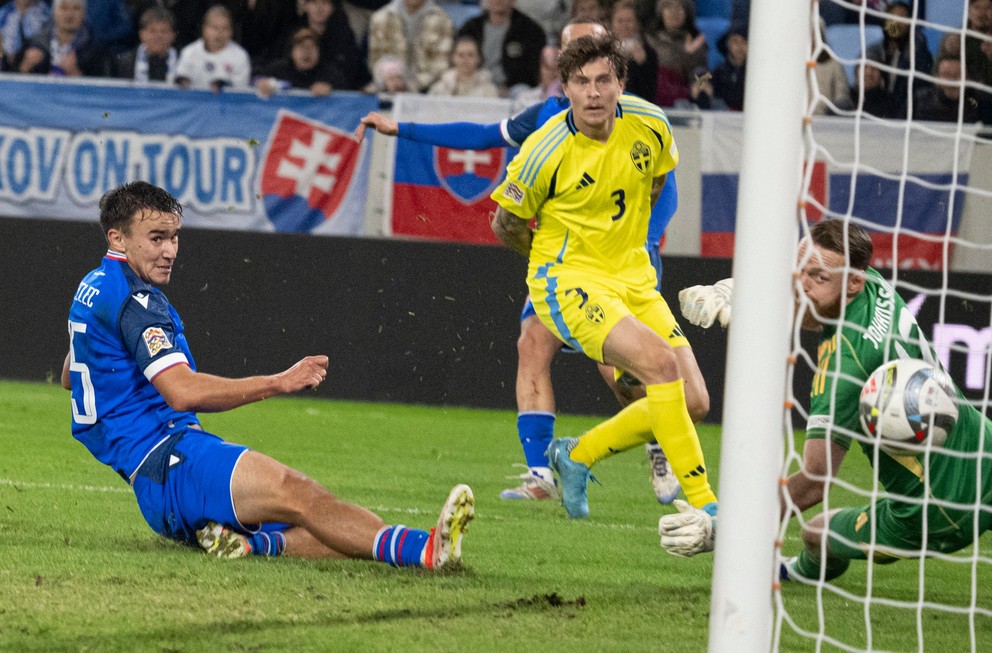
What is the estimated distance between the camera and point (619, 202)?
547cm

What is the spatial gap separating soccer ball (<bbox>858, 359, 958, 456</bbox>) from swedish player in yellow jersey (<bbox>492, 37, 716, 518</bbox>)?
4.60 feet

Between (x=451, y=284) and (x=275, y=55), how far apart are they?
291 centimetres

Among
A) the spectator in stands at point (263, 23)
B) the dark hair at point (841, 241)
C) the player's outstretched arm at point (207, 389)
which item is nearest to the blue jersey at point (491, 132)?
the dark hair at point (841, 241)

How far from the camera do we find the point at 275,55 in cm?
1125

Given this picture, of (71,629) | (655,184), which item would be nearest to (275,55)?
(655,184)

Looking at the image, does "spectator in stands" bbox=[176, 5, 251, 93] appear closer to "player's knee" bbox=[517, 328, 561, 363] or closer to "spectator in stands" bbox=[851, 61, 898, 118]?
"spectator in stands" bbox=[851, 61, 898, 118]

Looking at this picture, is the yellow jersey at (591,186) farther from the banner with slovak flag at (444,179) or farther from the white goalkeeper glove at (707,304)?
the banner with slovak flag at (444,179)

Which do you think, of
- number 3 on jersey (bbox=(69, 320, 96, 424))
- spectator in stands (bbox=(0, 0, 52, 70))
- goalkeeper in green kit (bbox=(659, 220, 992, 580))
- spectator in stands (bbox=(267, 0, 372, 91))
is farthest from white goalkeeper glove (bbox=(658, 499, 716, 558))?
spectator in stands (bbox=(0, 0, 52, 70))

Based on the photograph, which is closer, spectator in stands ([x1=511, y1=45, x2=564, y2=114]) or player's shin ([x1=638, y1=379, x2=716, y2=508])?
player's shin ([x1=638, y1=379, x2=716, y2=508])

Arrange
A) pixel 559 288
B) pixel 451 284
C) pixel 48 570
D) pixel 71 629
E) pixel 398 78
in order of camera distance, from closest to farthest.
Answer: pixel 71 629 → pixel 48 570 → pixel 559 288 → pixel 451 284 → pixel 398 78

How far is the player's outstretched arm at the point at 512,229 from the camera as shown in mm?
5527

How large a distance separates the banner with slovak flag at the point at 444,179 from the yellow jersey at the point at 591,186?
430 cm

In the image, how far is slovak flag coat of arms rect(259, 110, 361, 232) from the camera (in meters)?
10.0

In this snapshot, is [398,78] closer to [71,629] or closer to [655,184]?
[655,184]
